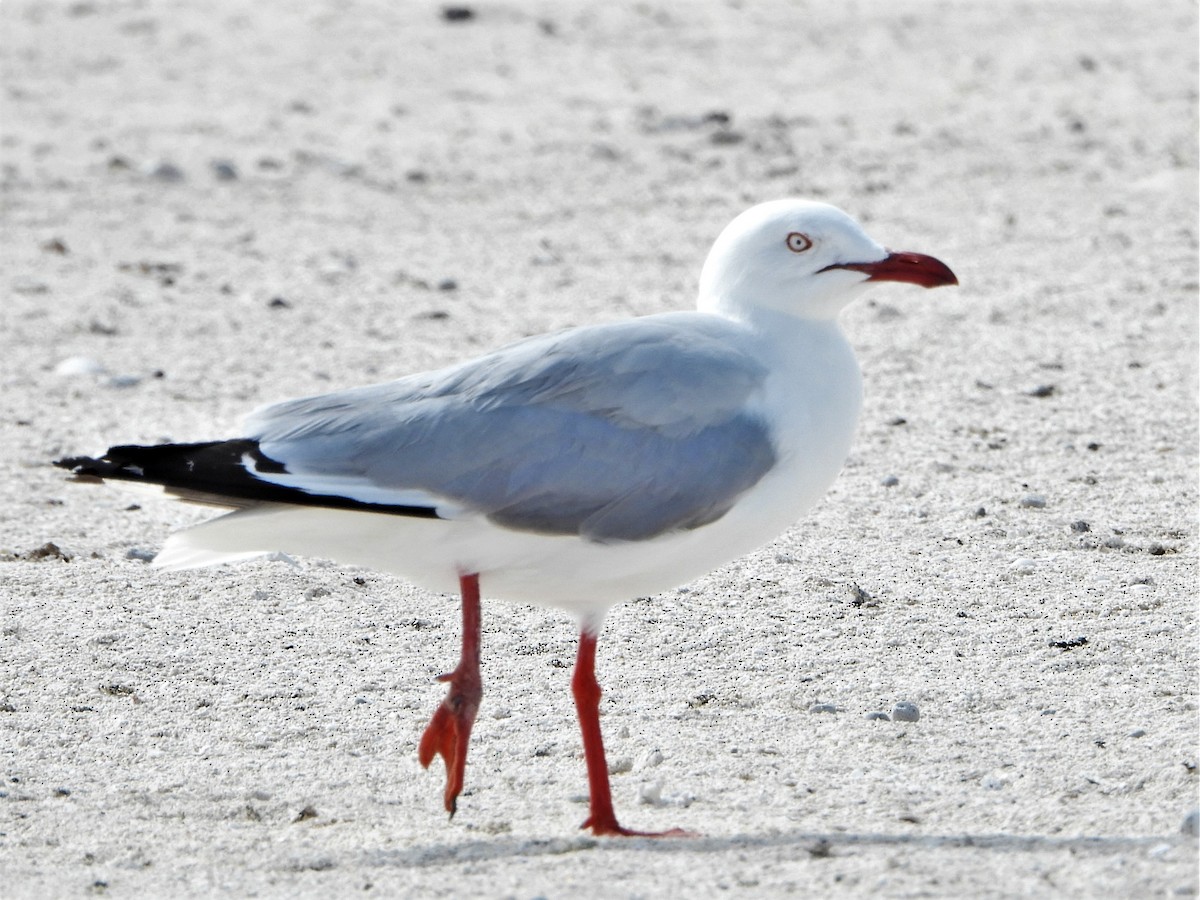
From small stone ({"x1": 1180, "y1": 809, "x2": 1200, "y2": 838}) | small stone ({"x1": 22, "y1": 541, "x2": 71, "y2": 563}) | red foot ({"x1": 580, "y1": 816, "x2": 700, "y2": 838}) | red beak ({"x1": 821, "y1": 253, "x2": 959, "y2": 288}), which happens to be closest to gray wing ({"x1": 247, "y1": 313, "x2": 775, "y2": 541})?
red beak ({"x1": 821, "y1": 253, "x2": 959, "y2": 288})

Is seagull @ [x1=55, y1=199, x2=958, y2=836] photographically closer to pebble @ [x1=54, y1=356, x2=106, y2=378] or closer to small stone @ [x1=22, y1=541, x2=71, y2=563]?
small stone @ [x1=22, y1=541, x2=71, y2=563]

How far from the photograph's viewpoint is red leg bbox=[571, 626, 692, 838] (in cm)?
450

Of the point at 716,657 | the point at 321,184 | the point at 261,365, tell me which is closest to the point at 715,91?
the point at 321,184

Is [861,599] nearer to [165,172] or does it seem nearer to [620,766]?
[620,766]

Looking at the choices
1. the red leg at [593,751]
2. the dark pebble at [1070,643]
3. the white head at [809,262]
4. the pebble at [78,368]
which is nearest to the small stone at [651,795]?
the red leg at [593,751]

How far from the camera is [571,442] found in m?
4.54

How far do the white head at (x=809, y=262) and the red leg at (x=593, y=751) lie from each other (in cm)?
99

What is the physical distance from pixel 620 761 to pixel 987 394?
344cm

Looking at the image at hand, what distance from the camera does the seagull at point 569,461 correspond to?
4.49 metres

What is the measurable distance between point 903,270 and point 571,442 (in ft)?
3.23

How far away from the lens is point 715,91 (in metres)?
13.9

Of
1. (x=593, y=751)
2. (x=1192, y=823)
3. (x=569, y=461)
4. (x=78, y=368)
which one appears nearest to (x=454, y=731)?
(x=593, y=751)

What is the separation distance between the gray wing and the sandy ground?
0.79 m

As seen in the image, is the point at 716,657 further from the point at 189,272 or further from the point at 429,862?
the point at 189,272
